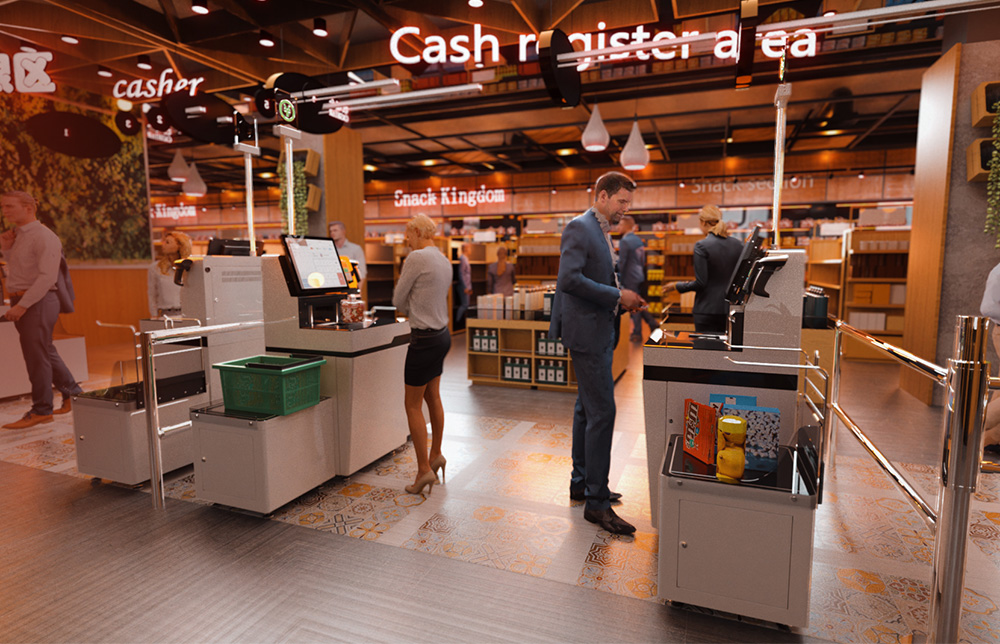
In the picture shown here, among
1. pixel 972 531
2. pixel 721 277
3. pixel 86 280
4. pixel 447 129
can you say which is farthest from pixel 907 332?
pixel 86 280

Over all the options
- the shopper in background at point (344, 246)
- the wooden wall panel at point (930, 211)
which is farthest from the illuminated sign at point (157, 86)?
the wooden wall panel at point (930, 211)

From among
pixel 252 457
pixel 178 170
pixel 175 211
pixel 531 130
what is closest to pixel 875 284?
pixel 531 130

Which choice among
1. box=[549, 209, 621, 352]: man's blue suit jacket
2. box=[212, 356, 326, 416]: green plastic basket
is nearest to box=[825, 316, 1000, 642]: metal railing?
box=[549, 209, 621, 352]: man's blue suit jacket

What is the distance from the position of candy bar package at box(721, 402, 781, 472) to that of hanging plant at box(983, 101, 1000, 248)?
465cm

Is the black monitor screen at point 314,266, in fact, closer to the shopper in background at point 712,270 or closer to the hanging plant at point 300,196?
the shopper in background at point 712,270

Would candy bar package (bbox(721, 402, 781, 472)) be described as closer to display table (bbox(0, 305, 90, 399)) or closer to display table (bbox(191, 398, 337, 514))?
display table (bbox(191, 398, 337, 514))

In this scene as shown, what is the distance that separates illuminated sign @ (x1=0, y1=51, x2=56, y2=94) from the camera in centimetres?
589

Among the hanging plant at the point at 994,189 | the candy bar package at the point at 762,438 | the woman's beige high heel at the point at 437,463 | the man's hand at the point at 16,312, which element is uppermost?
the hanging plant at the point at 994,189

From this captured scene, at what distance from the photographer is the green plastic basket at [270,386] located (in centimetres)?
302

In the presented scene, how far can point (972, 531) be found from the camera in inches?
117

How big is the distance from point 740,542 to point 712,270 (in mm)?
2812

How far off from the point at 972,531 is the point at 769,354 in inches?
70.3

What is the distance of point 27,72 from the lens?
19.8 feet

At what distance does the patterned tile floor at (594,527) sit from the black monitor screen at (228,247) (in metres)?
1.93
